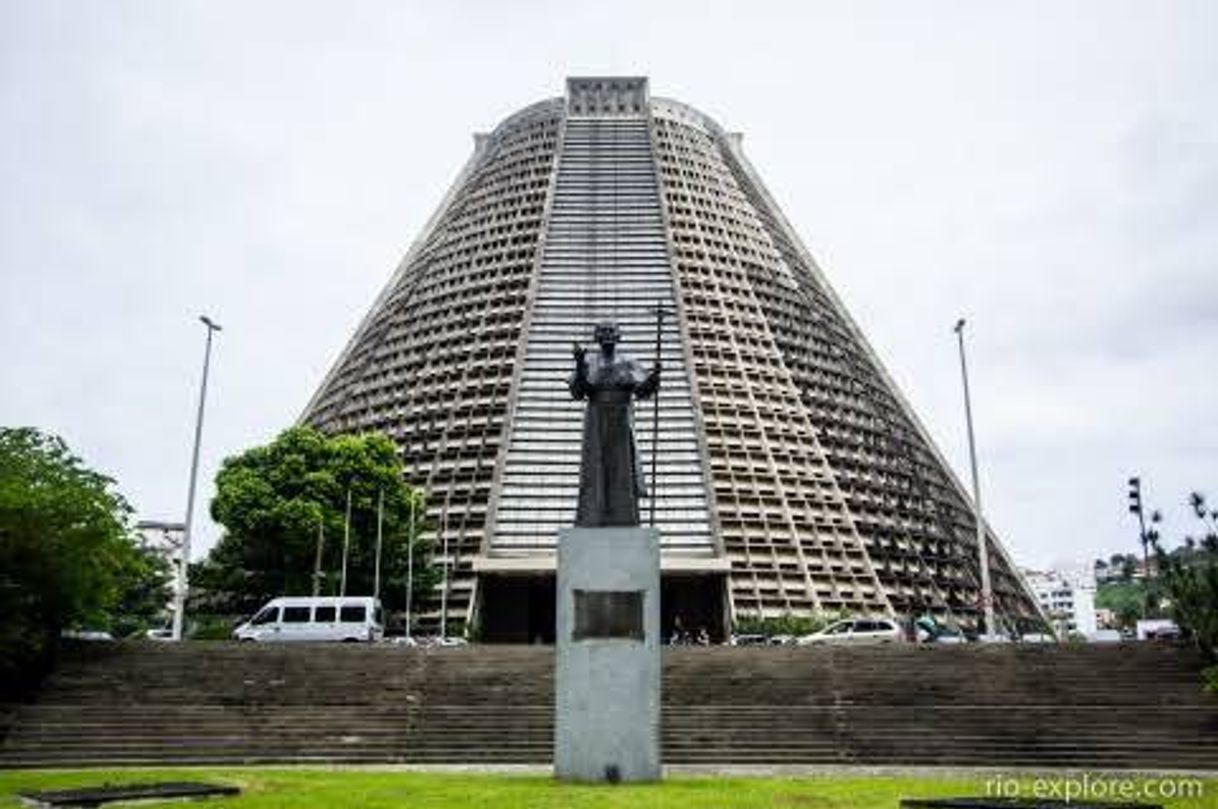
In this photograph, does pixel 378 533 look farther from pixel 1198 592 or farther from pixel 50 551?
pixel 1198 592

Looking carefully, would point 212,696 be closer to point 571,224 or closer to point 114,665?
point 114,665

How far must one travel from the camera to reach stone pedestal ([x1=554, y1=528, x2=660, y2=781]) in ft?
54.0

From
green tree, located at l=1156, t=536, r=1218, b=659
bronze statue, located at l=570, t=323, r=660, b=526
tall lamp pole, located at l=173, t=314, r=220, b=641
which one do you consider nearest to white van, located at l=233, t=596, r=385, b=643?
tall lamp pole, located at l=173, t=314, r=220, b=641

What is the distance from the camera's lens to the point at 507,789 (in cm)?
1573

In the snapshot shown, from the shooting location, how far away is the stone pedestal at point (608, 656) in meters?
16.5

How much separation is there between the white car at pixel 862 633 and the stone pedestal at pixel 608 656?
21.9 m

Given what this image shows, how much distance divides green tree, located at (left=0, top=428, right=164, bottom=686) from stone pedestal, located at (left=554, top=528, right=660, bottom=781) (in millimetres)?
15093

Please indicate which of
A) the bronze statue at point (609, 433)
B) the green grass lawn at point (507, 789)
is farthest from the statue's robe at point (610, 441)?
the green grass lawn at point (507, 789)

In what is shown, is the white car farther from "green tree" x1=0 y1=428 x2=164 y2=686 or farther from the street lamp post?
"green tree" x1=0 y1=428 x2=164 y2=686

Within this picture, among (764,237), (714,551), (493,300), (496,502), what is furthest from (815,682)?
(764,237)

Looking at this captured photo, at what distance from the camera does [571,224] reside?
76.8 metres

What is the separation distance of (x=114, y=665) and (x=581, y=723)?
1713cm

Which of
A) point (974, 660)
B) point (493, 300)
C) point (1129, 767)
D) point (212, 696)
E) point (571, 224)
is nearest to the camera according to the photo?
point (1129, 767)

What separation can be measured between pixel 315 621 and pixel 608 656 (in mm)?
23582
